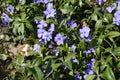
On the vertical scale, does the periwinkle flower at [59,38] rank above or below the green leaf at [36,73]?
above

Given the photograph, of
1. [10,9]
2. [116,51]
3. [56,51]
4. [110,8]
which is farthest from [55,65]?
[10,9]

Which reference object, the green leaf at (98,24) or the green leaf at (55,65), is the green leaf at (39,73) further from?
the green leaf at (98,24)

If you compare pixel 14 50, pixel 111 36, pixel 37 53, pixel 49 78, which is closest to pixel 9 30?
pixel 14 50

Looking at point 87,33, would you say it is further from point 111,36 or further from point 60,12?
point 60,12

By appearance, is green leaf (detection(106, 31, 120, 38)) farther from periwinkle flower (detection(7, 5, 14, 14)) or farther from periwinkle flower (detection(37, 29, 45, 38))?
periwinkle flower (detection(7, 5, 14, 14))

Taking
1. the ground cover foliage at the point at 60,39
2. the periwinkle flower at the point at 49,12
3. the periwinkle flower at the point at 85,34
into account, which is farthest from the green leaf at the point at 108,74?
the periwinkle flower at the point at 49,12

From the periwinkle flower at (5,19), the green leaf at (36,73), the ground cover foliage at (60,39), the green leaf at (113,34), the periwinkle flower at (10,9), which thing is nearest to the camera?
the green leaf at (36,73)

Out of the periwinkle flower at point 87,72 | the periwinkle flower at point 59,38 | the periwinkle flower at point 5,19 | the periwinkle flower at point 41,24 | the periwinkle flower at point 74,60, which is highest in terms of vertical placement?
the periwinkle flower at point 5,19

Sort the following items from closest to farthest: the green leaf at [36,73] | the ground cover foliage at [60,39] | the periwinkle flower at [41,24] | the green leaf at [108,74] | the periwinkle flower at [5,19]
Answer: the green leaf at [36,73] → the green leaf at [108,74] → the ground cover foliage at [60,39] → the periwinkle flower at [41,24] → the periwinkle flower at [5,19]

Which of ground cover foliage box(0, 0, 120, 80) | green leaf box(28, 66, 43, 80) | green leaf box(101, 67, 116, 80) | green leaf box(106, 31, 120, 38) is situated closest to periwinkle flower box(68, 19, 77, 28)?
ground cover foliage box(0, 0, 120, 80)
